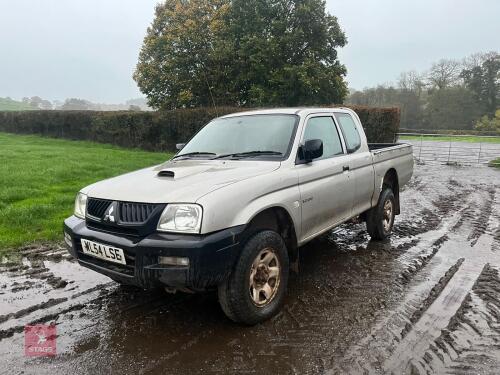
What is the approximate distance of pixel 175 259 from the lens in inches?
115

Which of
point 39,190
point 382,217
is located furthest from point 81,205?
point 39,190

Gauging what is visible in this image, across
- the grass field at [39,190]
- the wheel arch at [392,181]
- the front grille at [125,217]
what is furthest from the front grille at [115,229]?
the wheel arch at [392,181]

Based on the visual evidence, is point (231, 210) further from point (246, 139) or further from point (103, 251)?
point (246, 139)

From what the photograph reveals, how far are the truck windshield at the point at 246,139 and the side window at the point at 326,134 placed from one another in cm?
24

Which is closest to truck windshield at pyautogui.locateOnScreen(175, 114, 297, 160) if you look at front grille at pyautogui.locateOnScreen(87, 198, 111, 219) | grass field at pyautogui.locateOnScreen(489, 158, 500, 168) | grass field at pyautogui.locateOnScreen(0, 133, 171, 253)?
front grille at pyautogui.locateOnScreen(87, 198, 111, 219)

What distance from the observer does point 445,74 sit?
180 feet

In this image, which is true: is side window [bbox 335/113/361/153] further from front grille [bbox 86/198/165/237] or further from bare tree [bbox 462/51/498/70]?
bare tree [bbox 462/51/498/70]

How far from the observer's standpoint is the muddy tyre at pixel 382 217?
566cm

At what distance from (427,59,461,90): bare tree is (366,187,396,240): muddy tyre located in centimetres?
5612

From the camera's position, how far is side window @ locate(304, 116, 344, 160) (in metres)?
4.46

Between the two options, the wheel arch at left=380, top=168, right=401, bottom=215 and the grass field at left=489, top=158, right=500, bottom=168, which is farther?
the grass field at left=489, top=158, right=500, bottom=168

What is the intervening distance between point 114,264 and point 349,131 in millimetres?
3469

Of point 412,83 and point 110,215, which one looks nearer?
point 110,215

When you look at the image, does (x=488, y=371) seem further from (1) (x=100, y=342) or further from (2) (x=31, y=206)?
(2) (x=31, y=206)
